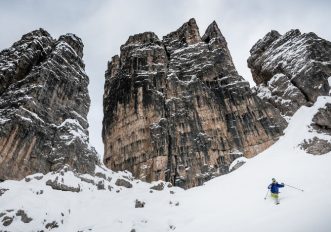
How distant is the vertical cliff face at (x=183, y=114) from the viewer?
45.5 m

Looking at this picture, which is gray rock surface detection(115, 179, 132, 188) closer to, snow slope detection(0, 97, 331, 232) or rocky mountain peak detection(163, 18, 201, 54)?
snow slope detection(0, 97, 331, 232)

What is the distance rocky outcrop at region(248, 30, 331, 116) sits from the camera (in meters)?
48.6

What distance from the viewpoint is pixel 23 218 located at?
24172mm

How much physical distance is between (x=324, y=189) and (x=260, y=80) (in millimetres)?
44091

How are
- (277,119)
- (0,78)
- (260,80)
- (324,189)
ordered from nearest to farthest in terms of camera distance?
1. (324,189)
2. (0,78)
3. (277,119)
4. (260,80)

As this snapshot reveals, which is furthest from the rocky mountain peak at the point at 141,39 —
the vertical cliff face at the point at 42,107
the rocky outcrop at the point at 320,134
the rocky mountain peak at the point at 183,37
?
the rocky outcrop at the point at 320,134

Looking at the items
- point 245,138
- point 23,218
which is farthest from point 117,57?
point 23,218

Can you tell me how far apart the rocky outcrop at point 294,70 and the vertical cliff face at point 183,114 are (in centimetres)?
465

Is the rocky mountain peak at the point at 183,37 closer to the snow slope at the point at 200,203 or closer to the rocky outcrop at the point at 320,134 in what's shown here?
the rocky outcrop at the point at 320,134

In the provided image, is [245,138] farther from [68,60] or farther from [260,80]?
[68,60]

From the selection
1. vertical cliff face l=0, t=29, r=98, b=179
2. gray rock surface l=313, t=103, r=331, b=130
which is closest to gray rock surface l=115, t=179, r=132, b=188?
vertical cliff face l=0, t=29, r=98, b=179

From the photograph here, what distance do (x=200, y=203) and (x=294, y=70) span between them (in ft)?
107

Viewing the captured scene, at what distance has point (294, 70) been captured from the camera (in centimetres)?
5184

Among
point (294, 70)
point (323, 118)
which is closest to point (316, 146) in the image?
point (323, 118)
